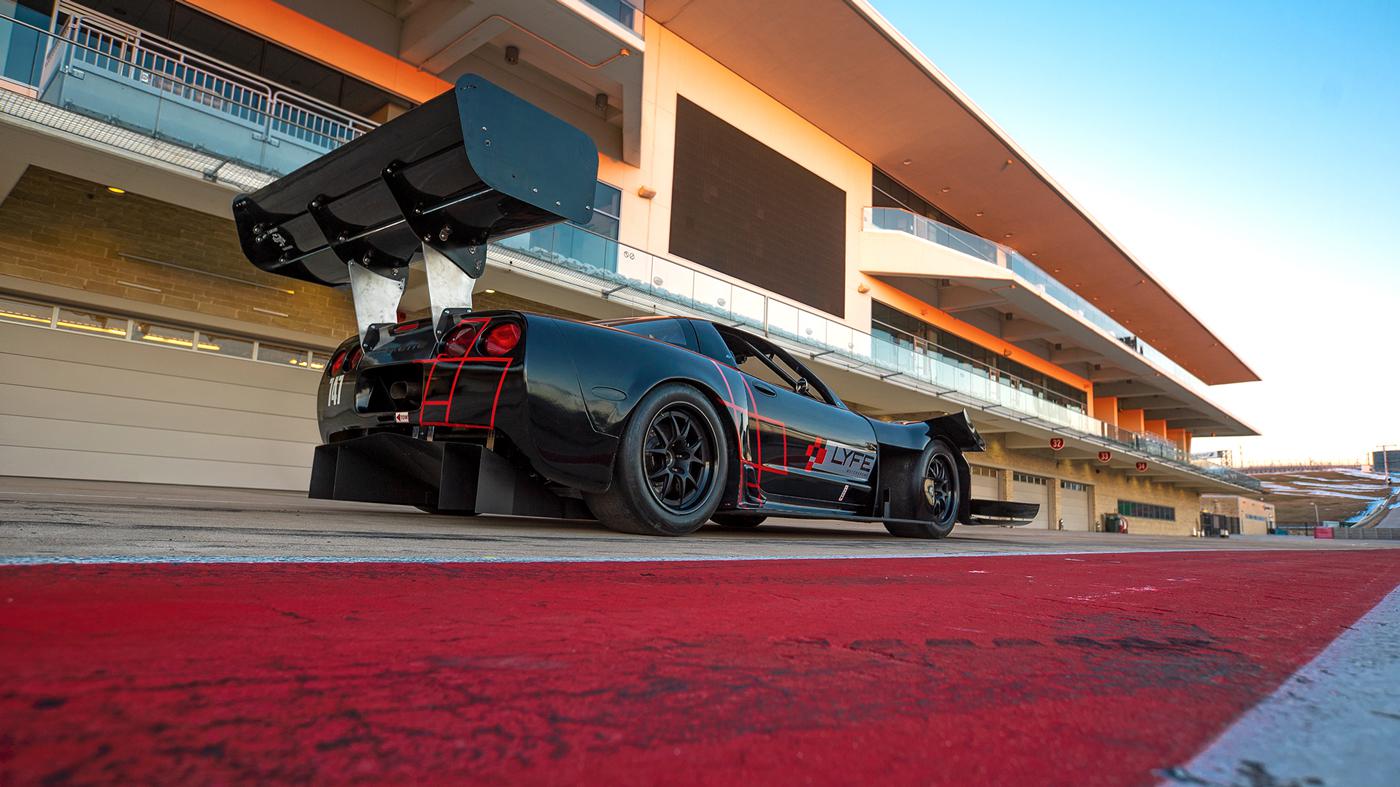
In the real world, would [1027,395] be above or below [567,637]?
above

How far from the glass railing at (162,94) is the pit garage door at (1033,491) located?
24592 millimetres

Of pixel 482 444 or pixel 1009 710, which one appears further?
pixel 482 444

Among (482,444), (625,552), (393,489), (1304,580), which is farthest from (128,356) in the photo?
(1304,580)

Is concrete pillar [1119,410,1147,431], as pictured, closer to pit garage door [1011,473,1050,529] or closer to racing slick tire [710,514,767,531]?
pit garage door [1011,473,1050,529]

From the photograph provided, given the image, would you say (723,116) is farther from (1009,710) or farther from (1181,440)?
(1181,440)

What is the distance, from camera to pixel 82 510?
295 cm

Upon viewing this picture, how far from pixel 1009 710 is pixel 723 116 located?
67.1 feet

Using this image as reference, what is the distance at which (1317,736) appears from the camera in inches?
31.1

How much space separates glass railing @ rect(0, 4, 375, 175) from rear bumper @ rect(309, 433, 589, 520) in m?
6.98

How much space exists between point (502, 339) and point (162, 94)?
329 inches

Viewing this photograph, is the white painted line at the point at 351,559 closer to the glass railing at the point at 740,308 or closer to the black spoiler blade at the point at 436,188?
the black spoiler blade at the point at 436,188

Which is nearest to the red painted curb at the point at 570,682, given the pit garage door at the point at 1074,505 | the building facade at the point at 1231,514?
the pit garage door at the point at 1074,505

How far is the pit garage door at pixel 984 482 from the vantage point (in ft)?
83.3

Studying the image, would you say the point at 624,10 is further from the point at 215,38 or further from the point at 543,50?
the point at 215,38
